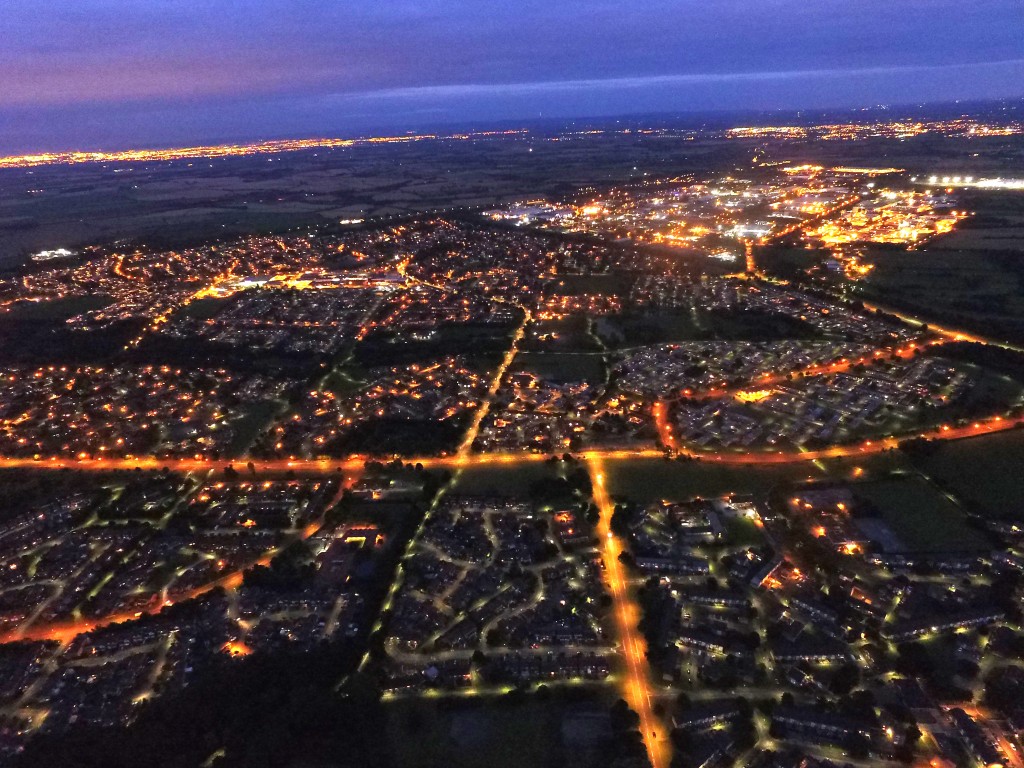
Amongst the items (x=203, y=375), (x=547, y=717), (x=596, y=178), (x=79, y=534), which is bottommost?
(x=547, y=717)

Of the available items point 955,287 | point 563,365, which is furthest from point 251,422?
point 955,287

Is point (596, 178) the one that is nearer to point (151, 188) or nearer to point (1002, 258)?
point (1002, 258)

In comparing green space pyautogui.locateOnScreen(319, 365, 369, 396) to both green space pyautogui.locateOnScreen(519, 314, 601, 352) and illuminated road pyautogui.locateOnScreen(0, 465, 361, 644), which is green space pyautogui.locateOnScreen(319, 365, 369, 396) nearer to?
green space pyautogui.locateOnScreen(519, 314, 601, 352)

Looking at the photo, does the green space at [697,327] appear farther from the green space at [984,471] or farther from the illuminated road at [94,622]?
the illuminated road at [94,622]

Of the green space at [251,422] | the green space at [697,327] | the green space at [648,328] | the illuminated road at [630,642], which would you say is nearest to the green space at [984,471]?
the illuminated road at [630,642]

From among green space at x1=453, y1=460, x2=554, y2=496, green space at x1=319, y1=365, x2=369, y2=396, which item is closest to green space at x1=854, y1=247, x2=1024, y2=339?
green space at x1=453, y1=460, x2=554, y2=496

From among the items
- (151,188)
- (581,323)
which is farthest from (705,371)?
(151,188)

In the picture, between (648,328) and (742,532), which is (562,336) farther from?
(742,532)
